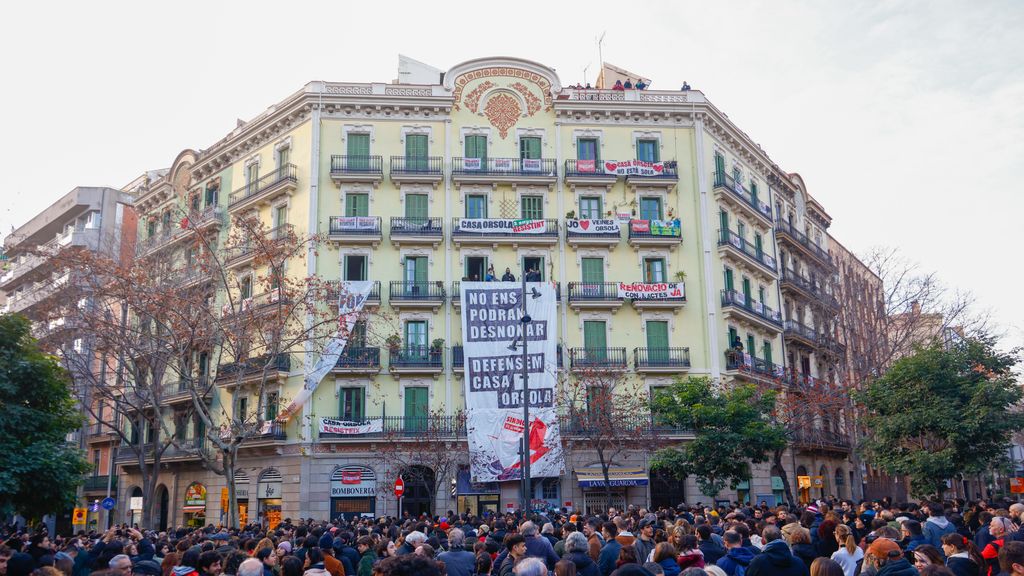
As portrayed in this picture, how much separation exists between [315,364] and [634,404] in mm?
13061

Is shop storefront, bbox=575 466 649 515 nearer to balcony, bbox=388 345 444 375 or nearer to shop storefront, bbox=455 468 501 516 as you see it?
shop storefront, bbox=455 468 501 516

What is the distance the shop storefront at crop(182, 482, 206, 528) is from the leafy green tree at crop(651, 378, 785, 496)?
22.1 m

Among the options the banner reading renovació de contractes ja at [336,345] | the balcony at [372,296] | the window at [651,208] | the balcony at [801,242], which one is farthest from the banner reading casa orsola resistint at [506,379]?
the balcony at [801,242]

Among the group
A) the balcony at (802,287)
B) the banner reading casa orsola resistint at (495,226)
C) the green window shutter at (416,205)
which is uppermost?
the green window shutter at (416,205)

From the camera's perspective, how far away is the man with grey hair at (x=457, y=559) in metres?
10.1

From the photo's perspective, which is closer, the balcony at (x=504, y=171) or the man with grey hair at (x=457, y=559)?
the man with grey hair at (x=457, y=559)

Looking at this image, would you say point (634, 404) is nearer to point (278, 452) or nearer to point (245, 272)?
point (278, 452)

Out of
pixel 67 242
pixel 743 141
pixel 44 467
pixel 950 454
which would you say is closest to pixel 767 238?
pixel 743 141

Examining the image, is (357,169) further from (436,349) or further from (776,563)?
(776,563)

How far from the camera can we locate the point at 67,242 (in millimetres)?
55625

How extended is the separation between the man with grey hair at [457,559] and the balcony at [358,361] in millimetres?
26657

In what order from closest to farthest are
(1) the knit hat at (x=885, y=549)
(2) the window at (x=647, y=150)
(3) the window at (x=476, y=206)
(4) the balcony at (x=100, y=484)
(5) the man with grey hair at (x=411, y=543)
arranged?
(1) the knit hat at (x=885, y=549), (5) the man with grey hair at (x=411, y=543), (3) the window at (x=476, y=206), (2) the window at (x=647, y=150), (4) the balcony at (x=100, y=484)

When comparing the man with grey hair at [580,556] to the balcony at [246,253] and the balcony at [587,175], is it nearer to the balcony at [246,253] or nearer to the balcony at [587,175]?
the balcony at [246,253]

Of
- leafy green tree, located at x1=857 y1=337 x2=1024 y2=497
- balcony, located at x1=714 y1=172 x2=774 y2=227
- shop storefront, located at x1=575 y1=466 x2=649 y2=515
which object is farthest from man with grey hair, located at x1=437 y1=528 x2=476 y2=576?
balcony, located at x1=714 y1=172 x2=774 y2=227
